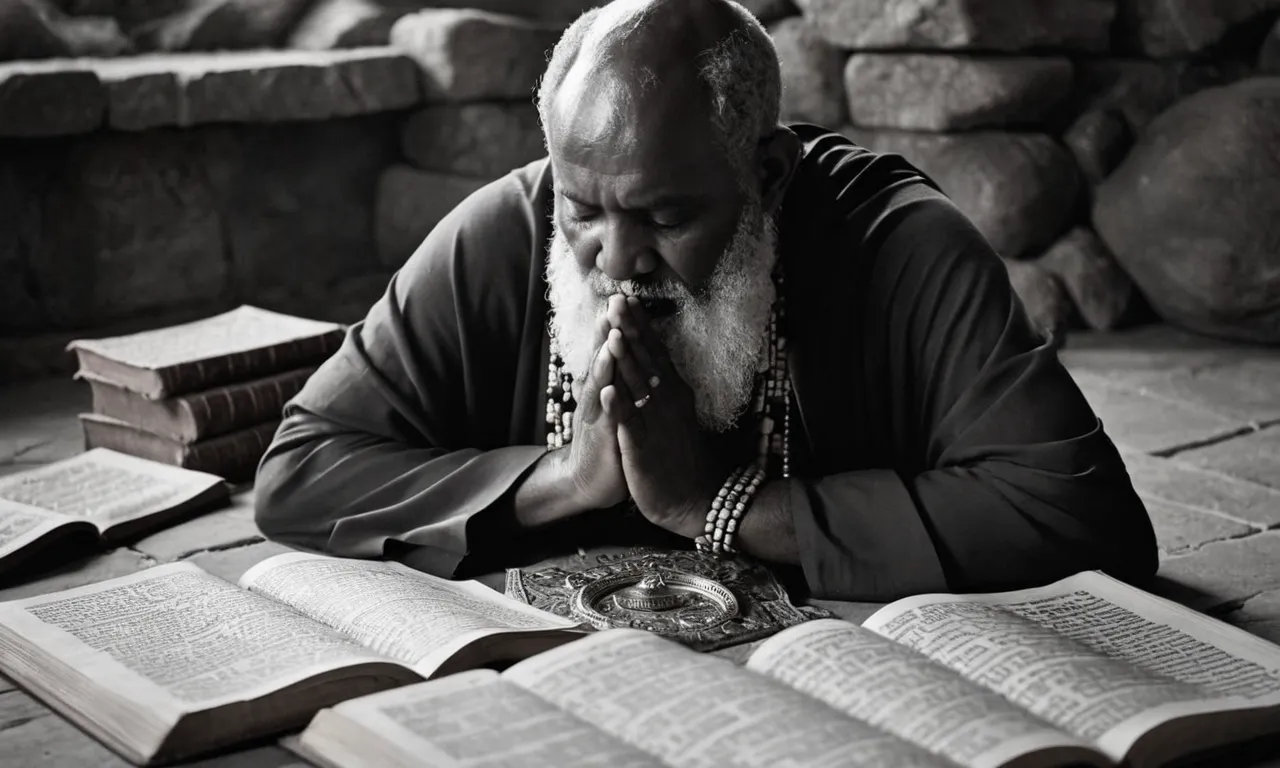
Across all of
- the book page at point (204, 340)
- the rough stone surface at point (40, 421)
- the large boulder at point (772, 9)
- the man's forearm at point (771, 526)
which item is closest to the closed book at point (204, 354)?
the book page at point (204, 340)

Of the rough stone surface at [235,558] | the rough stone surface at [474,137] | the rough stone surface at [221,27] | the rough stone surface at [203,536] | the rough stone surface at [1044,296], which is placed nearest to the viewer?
the rough stone surface at [235,558]

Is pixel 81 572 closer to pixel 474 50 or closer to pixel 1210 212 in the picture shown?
pixel 474 50

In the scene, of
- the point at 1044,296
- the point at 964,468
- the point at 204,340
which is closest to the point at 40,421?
the point at 204,340

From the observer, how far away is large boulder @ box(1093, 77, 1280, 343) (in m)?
5.12

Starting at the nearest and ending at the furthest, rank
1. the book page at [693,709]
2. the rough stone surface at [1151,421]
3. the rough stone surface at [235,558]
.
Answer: the book page at [693,709] → the rough stone surface at [235,558] → the rough stone surface at [1151,421]

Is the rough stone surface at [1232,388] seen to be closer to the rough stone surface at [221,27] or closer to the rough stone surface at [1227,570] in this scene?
the rough stone surface at [1227,570]

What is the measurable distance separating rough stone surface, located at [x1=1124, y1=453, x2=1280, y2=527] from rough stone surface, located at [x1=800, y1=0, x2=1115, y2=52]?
2014mm

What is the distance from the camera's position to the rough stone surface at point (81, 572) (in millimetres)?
2779

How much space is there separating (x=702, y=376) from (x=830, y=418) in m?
0.29

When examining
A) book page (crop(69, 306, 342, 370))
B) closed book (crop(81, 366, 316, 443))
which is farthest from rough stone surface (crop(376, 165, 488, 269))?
closed book (crop(81, 366, 316, 443))

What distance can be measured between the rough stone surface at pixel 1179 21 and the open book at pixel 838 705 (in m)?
3.77

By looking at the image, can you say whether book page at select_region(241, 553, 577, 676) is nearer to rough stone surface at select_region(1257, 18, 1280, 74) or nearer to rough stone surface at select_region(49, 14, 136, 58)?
rough stone surface at select_region(49, 14, 136, 58)

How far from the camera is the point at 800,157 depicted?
2.72 metres

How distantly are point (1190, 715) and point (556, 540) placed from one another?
4.12ft
